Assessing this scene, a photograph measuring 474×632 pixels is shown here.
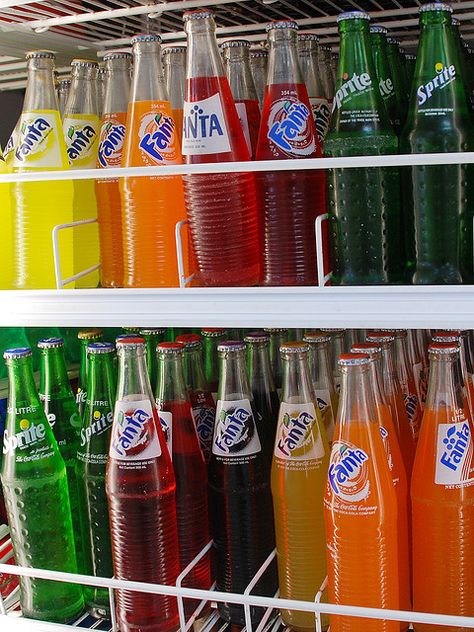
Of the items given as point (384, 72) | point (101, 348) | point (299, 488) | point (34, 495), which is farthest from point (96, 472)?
point (384, 72)

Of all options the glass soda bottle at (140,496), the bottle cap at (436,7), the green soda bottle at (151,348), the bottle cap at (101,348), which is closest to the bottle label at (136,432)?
the glass soda bottle at (140,496)

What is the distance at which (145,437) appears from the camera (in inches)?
42.7

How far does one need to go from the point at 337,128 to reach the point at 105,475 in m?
0.62

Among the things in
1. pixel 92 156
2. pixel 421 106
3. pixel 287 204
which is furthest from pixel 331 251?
pixel 92 156

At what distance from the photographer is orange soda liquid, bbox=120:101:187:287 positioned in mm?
1067

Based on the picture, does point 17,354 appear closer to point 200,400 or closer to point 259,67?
point 200,400

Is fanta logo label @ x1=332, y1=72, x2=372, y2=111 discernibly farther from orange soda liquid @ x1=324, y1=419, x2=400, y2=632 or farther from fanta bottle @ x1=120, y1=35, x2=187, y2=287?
orange soda liquid @ x1=324, y1=419, x2=400, y2=632

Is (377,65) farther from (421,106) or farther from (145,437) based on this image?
(145,437)

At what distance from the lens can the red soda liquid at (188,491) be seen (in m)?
1.16

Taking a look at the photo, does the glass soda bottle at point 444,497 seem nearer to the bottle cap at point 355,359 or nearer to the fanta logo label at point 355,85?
the bottle cap at point 355,359

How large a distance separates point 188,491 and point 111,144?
1.79 feet

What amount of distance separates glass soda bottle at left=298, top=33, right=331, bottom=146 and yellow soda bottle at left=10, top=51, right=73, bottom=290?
380mm

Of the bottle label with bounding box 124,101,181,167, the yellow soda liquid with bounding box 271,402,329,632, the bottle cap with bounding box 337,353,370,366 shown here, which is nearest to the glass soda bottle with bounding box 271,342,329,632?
the yellow soda liquid with bounding box 271,402,329,632

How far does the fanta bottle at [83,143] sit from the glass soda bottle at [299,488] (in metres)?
0.40
